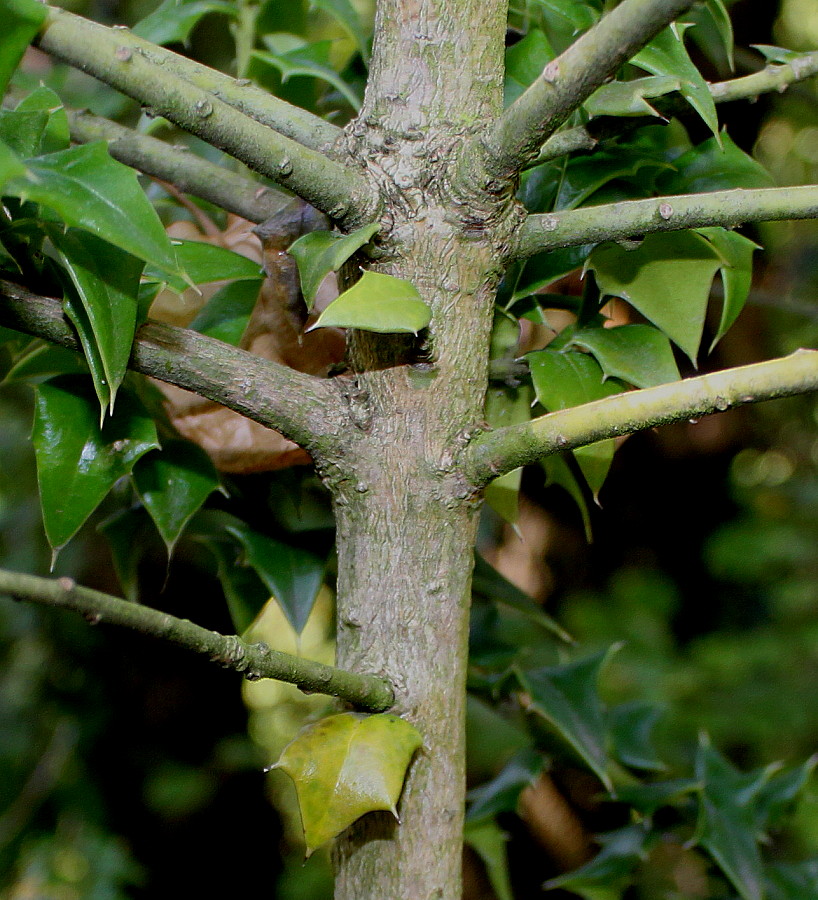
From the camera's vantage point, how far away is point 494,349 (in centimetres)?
40

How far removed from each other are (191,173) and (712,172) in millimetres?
258

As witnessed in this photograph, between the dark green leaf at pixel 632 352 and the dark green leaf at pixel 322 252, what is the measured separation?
0.11 meters

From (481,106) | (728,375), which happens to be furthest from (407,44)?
(728,375)

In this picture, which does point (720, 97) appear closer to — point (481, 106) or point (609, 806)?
point (481, 106)

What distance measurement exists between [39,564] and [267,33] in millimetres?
953

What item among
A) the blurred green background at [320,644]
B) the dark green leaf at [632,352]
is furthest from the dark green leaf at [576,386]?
the blurred green background at [320,644]

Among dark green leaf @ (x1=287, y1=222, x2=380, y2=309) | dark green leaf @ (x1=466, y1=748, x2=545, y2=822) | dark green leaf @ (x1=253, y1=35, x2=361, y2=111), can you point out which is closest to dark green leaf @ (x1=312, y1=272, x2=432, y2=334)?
dark green leaf @ (x1=287, y1=222, x2=380, y2=309)

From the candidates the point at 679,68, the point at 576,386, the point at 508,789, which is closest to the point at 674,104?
the point at 679,68

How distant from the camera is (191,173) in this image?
0.46 metres

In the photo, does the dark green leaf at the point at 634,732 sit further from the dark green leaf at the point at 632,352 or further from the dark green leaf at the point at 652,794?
the dark green leaf at the point at 632,352

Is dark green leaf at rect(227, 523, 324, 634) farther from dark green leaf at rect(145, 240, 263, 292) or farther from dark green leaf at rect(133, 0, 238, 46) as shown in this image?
dark green leaf at rect(133, 0, 238, 46)

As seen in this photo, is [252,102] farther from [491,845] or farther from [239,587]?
[491,845]

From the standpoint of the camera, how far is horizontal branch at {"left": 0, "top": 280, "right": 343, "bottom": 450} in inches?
12.0

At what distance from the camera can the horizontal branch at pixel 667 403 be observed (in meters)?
0.26
